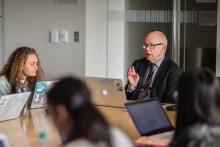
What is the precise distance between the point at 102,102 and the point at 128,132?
957mm

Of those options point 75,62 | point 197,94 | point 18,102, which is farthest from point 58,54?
point 197,94

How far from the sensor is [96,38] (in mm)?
6059

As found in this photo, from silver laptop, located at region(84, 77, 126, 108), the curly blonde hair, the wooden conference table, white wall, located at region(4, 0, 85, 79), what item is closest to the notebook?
the wooden conference table

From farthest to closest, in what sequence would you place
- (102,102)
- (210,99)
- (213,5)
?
1. (213,5)
2. (102,102)
3. (210,99)

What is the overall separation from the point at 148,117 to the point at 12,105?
1059mm

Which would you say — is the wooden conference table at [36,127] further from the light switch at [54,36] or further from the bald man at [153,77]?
the light switch at [54,36]

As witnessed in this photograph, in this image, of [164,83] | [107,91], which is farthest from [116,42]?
[107,91]

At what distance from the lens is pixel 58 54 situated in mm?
6008

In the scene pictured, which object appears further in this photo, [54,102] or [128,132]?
[128,132]

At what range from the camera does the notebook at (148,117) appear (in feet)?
9.45

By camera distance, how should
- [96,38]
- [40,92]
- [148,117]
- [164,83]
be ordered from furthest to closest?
[96,38] → [164,83] → [40,92] → [148,117]

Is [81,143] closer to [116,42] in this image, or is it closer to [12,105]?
[12,105]

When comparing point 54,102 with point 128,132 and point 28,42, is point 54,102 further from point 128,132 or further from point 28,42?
point 28,42

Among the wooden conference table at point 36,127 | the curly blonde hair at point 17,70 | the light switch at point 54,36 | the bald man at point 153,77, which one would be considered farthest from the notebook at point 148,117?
the light switch at point 54,36
